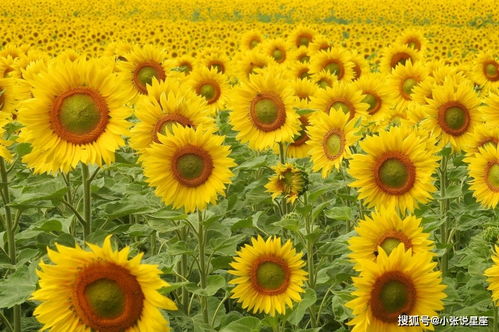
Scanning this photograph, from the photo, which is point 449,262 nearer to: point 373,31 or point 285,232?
point 285,232

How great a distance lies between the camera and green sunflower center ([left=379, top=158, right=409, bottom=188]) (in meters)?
3.42

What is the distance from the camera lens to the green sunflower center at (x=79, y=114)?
289 cm

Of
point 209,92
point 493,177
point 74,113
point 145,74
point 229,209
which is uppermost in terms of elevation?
point 209,92

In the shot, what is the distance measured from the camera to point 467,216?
4203 millimetres

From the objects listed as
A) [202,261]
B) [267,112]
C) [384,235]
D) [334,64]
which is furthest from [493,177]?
[334,64]

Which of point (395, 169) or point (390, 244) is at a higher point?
point (395, 169)

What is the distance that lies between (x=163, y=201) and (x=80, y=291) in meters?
1.19

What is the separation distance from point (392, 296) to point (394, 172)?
999mm

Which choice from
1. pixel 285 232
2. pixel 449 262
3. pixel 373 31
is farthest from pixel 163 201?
pixel 373 31

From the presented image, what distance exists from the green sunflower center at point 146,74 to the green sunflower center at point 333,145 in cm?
132

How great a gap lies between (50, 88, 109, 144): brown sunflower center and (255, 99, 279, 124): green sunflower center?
4.85 feet

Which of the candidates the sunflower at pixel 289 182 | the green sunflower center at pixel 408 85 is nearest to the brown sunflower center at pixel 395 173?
the sunflower at pixel 289 182

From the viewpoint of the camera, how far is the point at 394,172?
3.44 metres

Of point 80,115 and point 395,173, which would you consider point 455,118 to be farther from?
point 80,115
